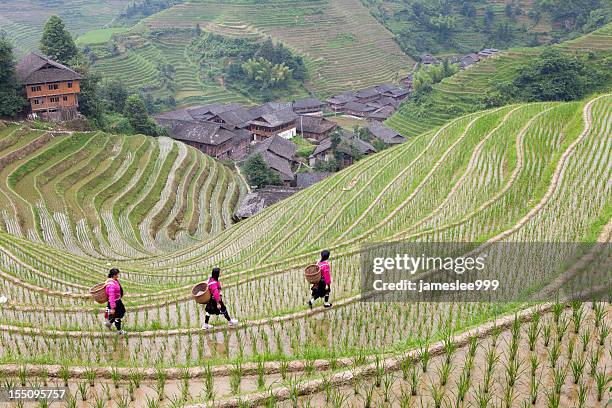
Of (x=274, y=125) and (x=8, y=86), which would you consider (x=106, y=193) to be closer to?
(x=8, y=86)

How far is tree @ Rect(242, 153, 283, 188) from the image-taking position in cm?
3025

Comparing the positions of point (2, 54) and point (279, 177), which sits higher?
point (2, 54)

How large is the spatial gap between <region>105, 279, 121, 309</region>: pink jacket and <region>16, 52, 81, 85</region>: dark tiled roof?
81.4 feet

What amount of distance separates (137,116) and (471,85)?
26.9m

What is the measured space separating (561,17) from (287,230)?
66.1m

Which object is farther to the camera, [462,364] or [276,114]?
[276,114]

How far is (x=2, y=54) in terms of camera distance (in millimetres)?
25875

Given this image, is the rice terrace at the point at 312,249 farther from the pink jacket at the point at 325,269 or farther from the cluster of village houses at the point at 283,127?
the cluster of village houses at the point at 283,127

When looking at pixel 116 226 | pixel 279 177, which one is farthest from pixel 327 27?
pixel 116 226

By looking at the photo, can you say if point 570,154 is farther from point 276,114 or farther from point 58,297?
point 276,114

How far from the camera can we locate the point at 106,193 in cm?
2342

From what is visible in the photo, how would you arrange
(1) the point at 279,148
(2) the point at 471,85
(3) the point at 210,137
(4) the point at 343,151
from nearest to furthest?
1. (4) the point at 343,151
2. (1) the point at 279,148
3. (3) the point at 210,137
4. (2) the point at 471,85

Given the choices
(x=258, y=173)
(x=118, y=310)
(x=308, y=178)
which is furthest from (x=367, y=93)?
(x=118, y=310)

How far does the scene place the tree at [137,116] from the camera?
3331 cm
